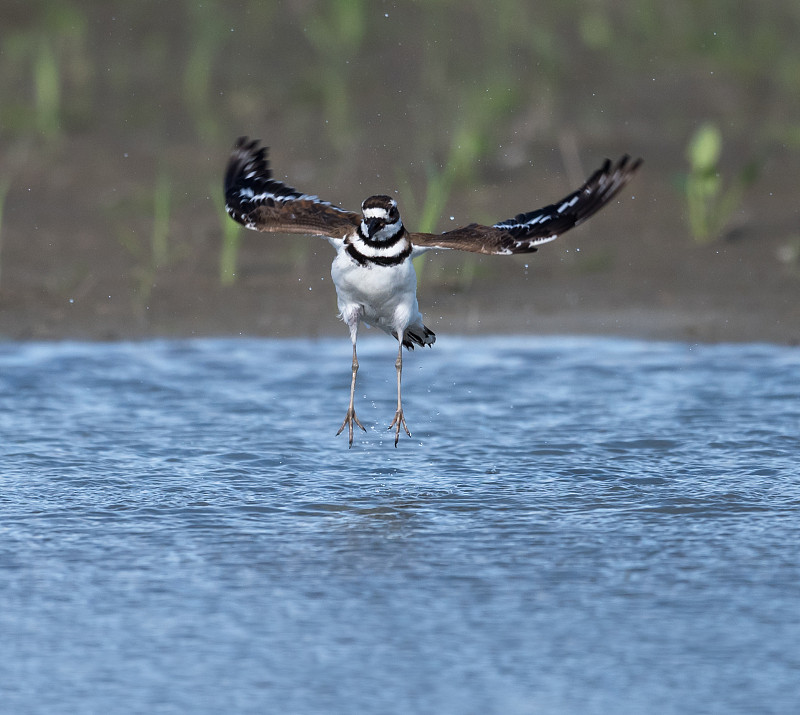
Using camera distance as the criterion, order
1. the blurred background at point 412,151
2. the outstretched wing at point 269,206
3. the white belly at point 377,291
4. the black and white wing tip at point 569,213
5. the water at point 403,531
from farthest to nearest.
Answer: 1. the blurred background at point 412,151
2. the outstretched wing at point 269,206
3. the white belly at point 377,291
4. the black and white wing tip at point 569,213
5. the water at point 403,531

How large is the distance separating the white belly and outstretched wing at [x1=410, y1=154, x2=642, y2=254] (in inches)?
7.5

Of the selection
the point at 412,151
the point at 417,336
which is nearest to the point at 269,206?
the point at 417,336

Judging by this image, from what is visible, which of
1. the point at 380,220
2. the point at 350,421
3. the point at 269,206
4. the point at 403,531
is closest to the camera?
the point at 403,531

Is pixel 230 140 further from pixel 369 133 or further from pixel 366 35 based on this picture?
pixel 366 35

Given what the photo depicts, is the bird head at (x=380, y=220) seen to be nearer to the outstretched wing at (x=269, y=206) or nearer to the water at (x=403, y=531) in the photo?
the outstretched wing at (x=269, y=206)

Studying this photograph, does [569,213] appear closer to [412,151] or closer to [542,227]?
[542,227]

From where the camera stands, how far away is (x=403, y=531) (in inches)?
218

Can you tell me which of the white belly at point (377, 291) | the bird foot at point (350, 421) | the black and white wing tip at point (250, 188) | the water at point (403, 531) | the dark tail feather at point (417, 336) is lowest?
the water at point (403, 531)

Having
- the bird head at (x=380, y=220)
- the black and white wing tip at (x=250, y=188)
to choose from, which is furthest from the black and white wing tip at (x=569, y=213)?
the black and white wing tip at (x=250, y=188)

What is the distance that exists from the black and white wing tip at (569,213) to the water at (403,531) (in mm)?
909

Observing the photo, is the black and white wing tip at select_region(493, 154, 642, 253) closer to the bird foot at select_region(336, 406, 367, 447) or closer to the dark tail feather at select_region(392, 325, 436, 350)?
the dark tail feather at select_region(392, 325, 436, 350)

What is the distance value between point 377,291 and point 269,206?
0.74 metres

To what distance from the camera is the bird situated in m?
6.55

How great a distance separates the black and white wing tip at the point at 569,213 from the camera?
6.49 m
